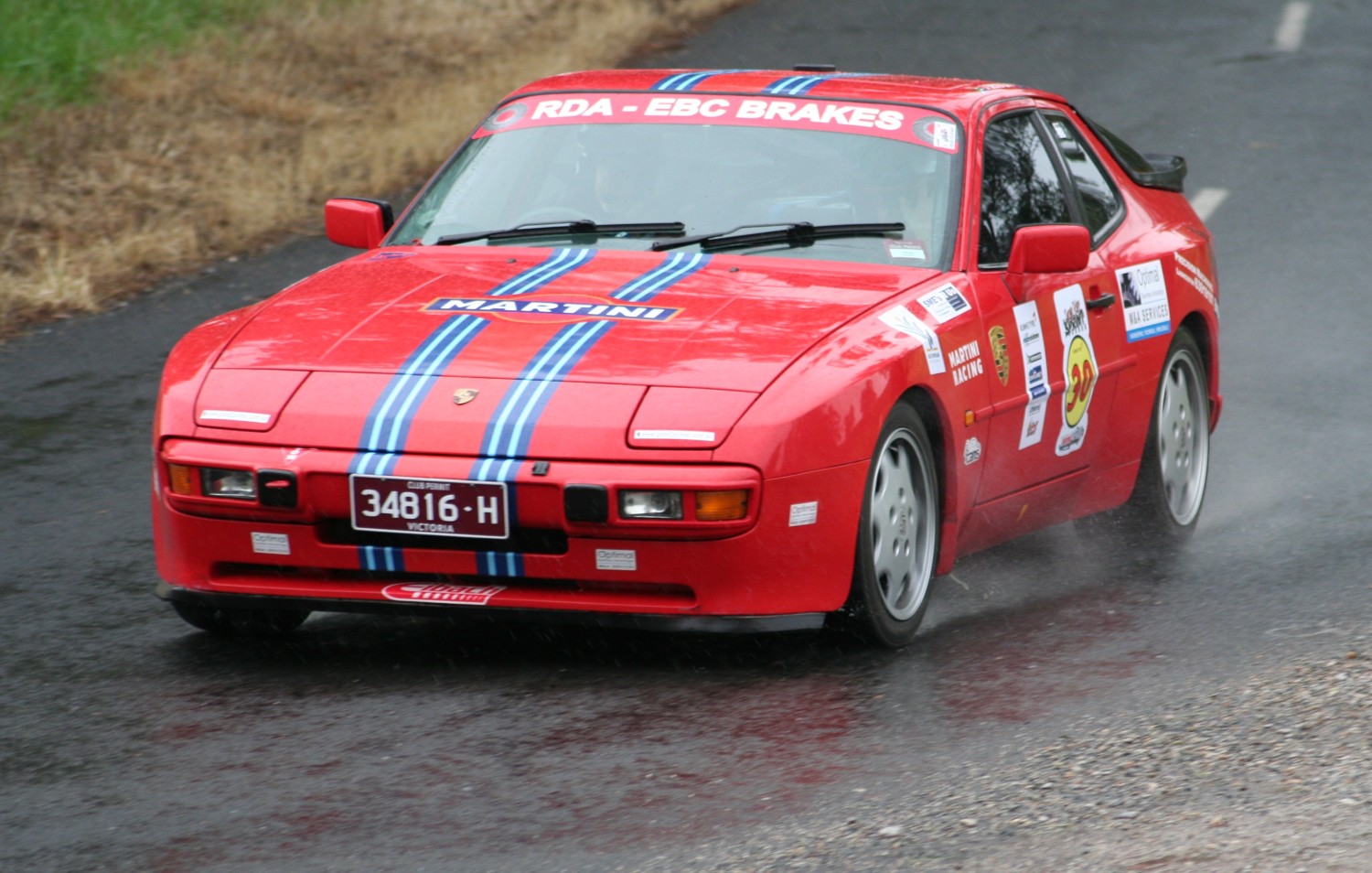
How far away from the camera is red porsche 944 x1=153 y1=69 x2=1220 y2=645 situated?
489cm

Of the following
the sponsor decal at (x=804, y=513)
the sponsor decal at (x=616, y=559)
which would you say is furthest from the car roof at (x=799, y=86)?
the sponsor decal at (x=616, y=559)

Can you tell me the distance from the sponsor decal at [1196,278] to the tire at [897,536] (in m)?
2.16

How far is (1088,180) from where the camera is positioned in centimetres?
717

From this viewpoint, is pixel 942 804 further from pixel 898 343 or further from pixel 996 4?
pixel 996 4

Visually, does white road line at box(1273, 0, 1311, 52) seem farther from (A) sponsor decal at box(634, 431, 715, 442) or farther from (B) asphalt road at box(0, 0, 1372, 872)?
(A) sponsor decal at box(634, 431, 715, 442)

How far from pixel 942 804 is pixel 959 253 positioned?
2338mm

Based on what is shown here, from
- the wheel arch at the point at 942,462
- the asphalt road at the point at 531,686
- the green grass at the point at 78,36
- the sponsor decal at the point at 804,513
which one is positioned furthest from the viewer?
the green grass at the point at 78,36

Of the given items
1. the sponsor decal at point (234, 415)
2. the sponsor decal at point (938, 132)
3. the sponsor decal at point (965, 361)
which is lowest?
the sponsor decal at point (965, 361)

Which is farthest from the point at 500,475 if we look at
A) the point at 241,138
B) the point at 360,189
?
the point at 241,138

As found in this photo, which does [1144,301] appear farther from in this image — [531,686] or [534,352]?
[531,686]

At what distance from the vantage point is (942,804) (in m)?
4.07

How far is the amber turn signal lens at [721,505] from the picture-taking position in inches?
191

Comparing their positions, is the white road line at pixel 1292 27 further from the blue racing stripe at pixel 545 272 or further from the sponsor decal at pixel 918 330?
the sponsor decal at pixel 918 330

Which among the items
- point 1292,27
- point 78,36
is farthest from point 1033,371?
point 1292,27
